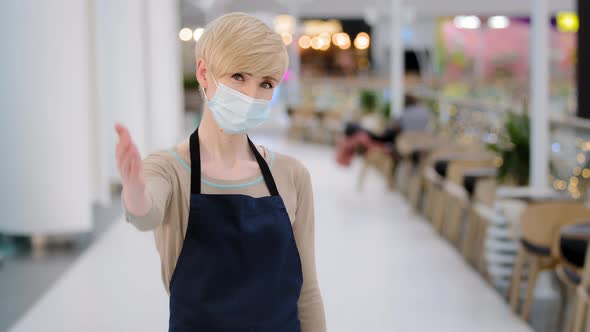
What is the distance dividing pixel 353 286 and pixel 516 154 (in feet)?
6.64

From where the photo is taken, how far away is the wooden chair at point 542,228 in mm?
4488

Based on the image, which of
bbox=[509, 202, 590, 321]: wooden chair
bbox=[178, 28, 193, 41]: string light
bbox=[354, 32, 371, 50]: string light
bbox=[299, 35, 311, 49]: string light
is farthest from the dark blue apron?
bbox=[354, 32, 371, 50]: string light

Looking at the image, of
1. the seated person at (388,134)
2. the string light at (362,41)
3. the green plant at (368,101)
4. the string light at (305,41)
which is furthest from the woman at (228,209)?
the string light at (362,41)

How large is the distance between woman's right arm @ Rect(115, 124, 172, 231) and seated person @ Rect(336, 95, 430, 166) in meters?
8.56

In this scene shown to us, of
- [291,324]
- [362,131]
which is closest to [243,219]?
[291,324]

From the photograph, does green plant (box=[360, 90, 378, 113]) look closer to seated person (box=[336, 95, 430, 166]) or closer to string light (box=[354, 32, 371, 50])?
seated person (box=[336, 95, 430, 166])

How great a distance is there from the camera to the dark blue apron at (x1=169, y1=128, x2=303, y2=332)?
161 centimetres

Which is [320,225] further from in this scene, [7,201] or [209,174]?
[209,174]

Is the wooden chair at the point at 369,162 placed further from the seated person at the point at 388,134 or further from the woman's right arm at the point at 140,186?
the woman's right arm at the point at 140,186

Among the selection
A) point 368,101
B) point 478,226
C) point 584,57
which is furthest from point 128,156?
point 368,101

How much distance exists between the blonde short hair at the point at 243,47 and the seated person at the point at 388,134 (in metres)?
8.49

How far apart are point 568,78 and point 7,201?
2467 centimetres

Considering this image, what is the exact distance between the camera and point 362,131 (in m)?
10.7

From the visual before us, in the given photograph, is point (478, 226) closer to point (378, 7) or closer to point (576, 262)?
point (576, 262)
